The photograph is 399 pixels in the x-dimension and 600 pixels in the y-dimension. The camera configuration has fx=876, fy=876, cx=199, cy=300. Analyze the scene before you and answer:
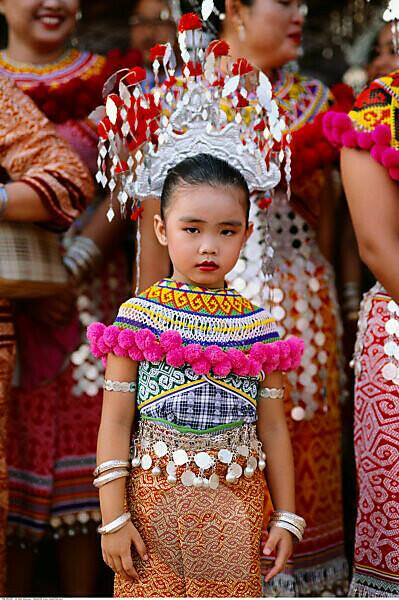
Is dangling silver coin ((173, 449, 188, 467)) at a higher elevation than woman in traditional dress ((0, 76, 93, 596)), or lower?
lower

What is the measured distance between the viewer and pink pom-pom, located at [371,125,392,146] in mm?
2299

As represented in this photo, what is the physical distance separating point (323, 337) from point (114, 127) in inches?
44.7

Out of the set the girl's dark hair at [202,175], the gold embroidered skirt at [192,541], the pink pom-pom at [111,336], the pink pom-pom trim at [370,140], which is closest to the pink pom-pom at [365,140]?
the pink pom-pom trim at [370,140]

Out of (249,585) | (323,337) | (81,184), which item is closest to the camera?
(249,585)

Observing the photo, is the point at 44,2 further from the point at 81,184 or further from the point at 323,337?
the point at 323,337

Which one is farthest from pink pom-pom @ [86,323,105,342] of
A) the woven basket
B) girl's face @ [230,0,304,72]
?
girl's face @ [230,0,304,72]

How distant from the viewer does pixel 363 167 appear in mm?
2344

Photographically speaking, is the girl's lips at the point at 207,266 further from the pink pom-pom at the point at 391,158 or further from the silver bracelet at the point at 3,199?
the silver bracelet at the point at 3,199

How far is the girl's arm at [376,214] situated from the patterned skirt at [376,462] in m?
0.16

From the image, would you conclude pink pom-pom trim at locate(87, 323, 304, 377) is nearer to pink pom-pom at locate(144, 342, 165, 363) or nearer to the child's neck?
pink pom-pom at locate(144, 342, 165, 363)

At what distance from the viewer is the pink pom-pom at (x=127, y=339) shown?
2.06 meters

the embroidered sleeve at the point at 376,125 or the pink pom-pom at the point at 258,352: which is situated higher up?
the embroidered sleeve at the point at 376,125

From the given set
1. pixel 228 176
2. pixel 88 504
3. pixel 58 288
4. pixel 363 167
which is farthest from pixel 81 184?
pixel 88 504

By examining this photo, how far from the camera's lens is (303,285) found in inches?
118
